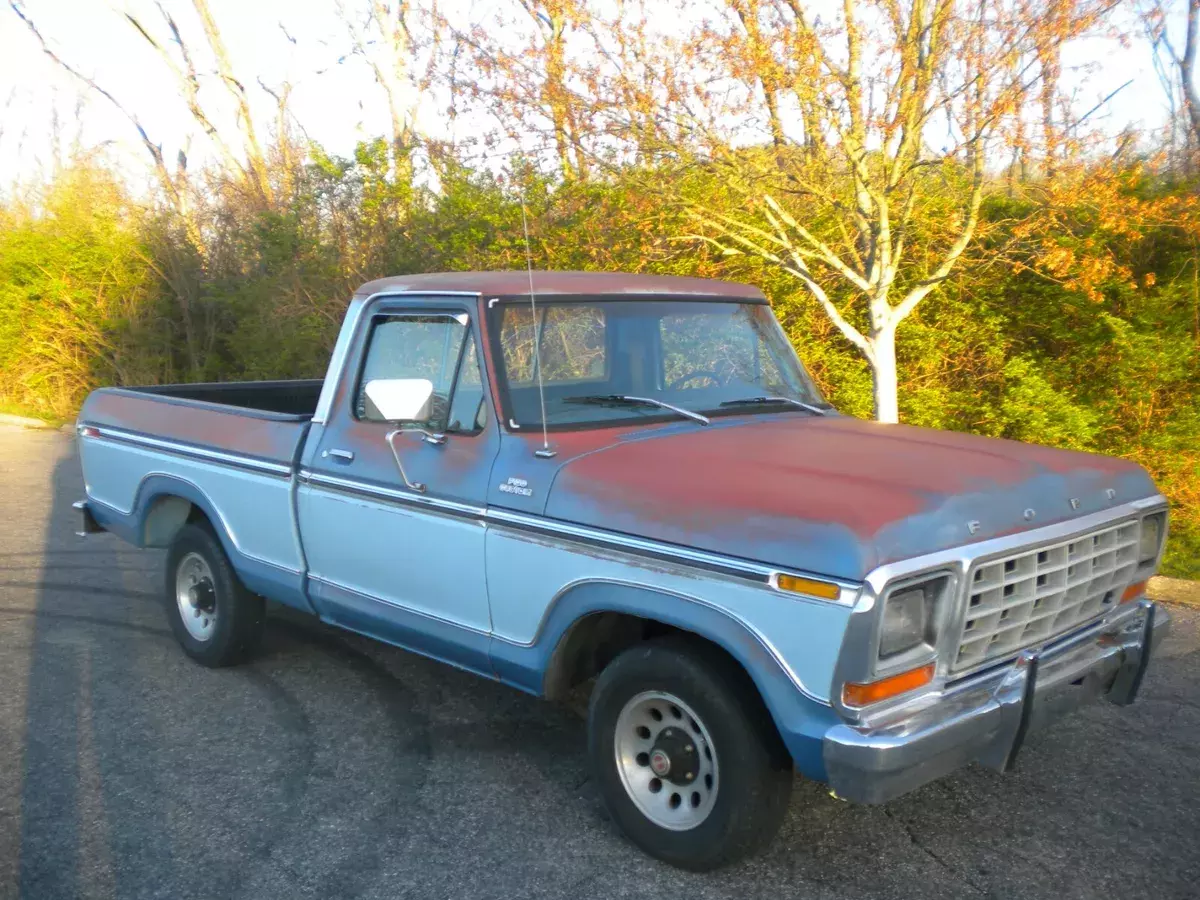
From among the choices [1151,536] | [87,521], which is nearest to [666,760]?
[1151,536]

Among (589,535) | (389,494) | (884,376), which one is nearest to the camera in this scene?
Answer: (589,535)

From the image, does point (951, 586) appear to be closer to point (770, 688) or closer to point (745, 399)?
point (770, 688)

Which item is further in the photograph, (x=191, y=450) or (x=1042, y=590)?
(x=191, y=450)

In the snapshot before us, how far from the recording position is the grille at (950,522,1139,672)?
320 cm

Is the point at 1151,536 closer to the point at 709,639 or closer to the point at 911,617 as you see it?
the point at 911,617

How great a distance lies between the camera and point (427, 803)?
406cm

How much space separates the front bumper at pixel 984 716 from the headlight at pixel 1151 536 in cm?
33

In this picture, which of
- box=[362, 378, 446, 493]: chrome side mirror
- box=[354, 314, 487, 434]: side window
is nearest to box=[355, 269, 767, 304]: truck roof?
box=[354, 314, 487, 434]: side window

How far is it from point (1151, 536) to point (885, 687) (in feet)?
5.28

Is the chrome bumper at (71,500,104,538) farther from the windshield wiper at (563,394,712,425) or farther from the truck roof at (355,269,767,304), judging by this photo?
the windshield wiper at (563,394,712,425)

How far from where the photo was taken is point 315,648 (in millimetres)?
5996

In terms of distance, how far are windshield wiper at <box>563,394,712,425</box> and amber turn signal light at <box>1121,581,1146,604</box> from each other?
5.53ft

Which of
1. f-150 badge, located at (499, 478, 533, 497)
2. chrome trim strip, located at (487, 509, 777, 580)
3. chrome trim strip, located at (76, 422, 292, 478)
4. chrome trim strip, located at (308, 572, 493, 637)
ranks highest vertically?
f-150 badge, located at (499, 478, 533, 497)

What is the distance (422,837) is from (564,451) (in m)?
1.45
